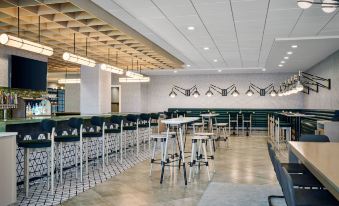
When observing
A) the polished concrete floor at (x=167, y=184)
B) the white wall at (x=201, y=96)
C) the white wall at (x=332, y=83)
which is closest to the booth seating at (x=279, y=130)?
the white wall at (x=332, y=83)

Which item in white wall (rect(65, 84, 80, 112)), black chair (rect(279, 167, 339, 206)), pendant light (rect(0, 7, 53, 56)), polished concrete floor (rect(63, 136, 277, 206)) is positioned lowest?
polished concrete floor (rect(63, 136, 277, 206))

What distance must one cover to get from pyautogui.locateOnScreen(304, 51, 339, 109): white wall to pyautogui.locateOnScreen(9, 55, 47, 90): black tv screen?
8.26m

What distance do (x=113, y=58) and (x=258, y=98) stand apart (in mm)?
8351

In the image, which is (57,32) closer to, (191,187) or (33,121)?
(33,121)

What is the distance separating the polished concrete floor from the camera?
12.9 feet

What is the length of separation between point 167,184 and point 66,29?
367 cm

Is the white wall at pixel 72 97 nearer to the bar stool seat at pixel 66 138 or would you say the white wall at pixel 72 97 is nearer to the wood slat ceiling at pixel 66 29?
the wood slat ceiling at pixel 66 29

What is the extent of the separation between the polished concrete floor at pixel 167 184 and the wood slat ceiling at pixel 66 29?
279 centimetres

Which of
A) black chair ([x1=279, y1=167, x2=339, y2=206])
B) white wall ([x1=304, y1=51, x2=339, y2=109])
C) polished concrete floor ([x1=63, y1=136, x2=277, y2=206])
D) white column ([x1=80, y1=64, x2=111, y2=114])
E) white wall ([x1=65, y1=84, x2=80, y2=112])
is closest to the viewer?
black chair ([x1=279, y1=167, x2=339, y2=206])

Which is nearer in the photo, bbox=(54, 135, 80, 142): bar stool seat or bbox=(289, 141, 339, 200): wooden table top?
bbox=(289, 141, 339, 200): wooden table top

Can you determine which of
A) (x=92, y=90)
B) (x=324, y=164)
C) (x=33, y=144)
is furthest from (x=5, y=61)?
(x=324, y=164)

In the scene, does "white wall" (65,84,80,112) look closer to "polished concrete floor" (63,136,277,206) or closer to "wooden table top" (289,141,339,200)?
"polished concrete floor" (63,136,277,206)

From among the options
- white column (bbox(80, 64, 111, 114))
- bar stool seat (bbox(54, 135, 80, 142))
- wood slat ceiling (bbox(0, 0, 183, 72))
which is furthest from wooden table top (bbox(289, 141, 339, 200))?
white column (bbox(80, 64, 111, 114))

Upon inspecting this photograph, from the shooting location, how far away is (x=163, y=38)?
738 centimetres
